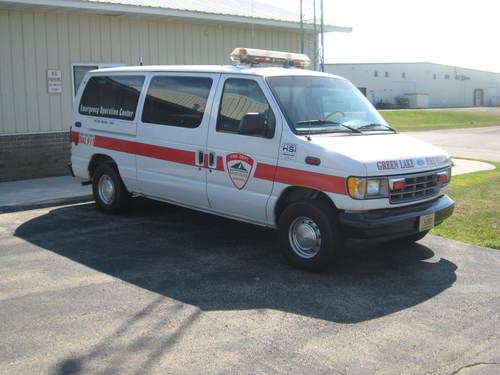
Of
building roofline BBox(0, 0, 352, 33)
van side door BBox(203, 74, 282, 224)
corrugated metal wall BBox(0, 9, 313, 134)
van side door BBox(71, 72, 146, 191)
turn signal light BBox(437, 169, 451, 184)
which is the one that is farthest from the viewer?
corrugated metal wall BBox(0, 9, 313, 134)

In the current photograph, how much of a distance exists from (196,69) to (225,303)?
3.26 meters

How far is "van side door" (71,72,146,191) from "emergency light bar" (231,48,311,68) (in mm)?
1529

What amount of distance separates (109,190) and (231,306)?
4096 millimetres

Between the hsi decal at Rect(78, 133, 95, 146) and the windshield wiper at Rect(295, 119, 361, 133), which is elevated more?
the windshield wiper at Rect(295, 119, 361, 133)

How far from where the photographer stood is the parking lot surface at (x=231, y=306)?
440cm

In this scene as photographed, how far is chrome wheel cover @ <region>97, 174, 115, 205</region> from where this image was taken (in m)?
8.88

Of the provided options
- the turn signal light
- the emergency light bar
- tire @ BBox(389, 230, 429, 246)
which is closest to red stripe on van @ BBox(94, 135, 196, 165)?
the emergency light bar

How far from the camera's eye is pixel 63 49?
40.3 ft

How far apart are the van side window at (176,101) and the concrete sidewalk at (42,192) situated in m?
2.76

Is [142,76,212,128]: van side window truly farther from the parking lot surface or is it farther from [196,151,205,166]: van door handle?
the parking lot surface

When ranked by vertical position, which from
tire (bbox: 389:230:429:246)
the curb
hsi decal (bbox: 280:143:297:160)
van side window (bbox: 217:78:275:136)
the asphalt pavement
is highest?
van side window (bbox: 217:78:275:136)

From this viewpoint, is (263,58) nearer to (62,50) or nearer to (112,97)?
(112,97)

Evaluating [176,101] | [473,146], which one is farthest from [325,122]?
[473,146]

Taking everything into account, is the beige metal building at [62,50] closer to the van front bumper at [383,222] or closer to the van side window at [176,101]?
the van side window at [176,101]
